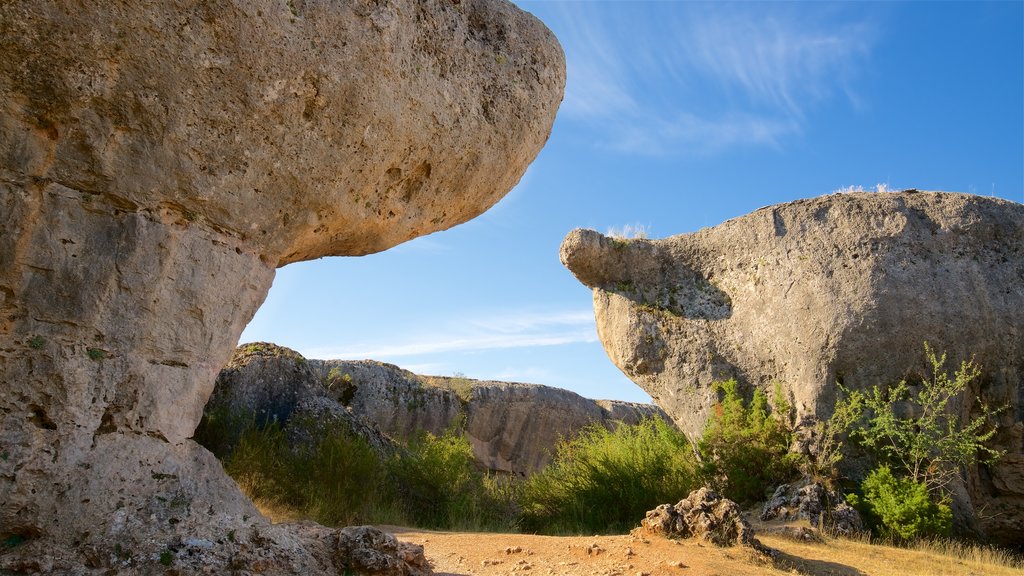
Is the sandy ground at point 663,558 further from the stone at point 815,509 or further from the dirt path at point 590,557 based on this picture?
the stone at point 815,509

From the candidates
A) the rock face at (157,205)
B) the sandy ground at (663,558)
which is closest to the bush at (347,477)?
the sandy ground at (663,558)

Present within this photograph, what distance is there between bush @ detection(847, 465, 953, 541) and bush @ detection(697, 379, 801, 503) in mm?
923

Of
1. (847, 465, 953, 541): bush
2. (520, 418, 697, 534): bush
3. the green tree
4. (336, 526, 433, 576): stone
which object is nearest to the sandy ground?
(847, 465, 953, 541): bush

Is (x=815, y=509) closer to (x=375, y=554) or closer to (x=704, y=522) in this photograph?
(x=704, y=522)

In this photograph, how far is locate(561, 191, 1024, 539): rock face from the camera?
29.6ft

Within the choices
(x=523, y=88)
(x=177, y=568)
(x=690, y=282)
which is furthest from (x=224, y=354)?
(x=690, y=282)

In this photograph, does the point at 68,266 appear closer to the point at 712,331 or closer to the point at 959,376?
the point at 712,331

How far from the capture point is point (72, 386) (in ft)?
13.4

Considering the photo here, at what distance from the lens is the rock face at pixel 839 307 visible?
902 centimetres

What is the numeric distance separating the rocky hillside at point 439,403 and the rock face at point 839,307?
11.9 ft

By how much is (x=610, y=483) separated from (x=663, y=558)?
461 centimetres

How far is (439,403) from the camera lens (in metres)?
17.5

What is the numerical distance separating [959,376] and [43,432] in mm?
8797

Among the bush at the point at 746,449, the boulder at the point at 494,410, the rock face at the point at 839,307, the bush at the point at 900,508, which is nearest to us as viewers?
the bush at the point at 900,508
